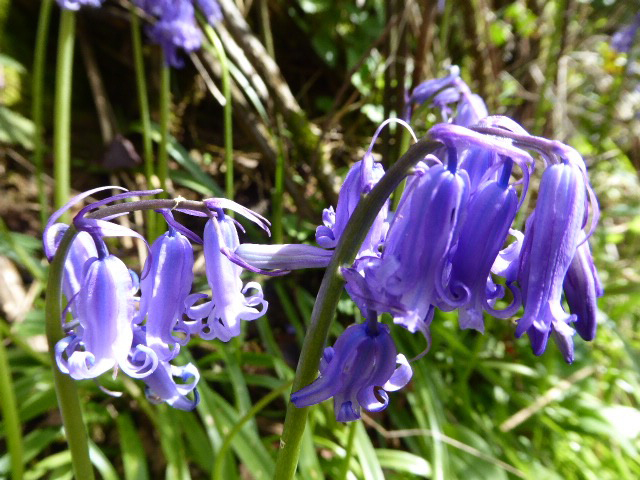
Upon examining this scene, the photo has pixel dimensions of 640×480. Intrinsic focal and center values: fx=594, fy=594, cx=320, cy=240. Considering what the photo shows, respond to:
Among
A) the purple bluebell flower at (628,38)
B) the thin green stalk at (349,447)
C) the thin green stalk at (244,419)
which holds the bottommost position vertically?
the thin green stalk at (349,447)

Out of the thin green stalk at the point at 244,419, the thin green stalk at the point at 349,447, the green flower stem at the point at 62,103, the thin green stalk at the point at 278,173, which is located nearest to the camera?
the thin green stalk at the point at 244,419

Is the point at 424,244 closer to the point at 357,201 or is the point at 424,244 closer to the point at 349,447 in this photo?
the point at 357,201

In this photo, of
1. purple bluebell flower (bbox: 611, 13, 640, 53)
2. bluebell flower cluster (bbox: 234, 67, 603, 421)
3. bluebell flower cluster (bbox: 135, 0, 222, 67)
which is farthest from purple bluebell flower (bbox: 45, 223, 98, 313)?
purple bluebell flower (bbox: 611, 13, 640, 53)

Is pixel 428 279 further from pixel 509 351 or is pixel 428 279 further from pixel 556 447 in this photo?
pixel 509 351

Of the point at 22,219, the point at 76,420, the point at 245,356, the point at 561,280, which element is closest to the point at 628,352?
the point at 245,356

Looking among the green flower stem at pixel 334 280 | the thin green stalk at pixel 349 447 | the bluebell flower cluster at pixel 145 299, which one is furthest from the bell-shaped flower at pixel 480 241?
the thin green stalk at pixel 349 447

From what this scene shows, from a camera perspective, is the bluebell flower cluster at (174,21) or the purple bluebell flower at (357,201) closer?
the purple bluebell flower at (357,201)

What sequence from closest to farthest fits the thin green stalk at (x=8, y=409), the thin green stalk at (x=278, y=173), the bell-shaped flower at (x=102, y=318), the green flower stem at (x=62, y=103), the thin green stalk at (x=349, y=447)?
the bell-shaped flower at (x=102, y=318) < the thin green stalk at (x=8, y=409) < the thin green stalk at (x=349, y=447) < the green flower stem at (x=62, y=103) < the thin green stalk at (x=278, y=173)

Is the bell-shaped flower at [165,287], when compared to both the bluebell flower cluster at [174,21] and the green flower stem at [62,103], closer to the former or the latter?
the green flower stem at [62,103]
